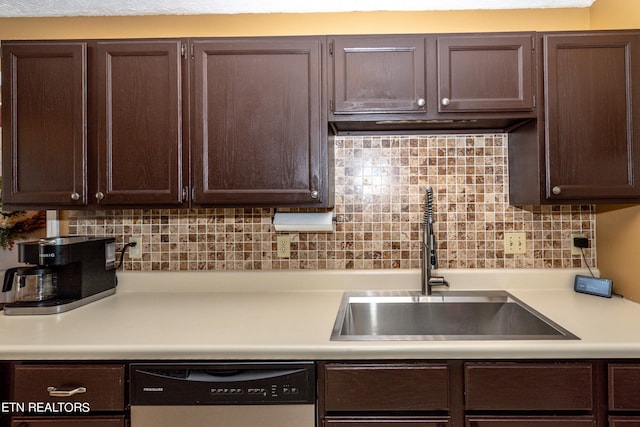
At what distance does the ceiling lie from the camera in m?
1.82

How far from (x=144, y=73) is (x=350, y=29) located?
978 mm

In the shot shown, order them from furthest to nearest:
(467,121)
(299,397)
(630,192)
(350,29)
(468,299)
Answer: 1. (350,29)
2. (468,299)
3. (467,121)
4. (630,192)
5. (299,397)

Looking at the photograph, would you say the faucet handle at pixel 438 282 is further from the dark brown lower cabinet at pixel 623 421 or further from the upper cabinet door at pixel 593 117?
the dark brown lower cabinet at pixel 623 421

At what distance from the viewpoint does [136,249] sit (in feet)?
6.35

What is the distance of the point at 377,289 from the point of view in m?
1.86

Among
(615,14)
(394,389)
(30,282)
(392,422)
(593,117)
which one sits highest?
(615,14)

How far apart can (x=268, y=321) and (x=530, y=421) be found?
89 centimetres

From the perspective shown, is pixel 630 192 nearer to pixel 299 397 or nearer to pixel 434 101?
pixel 434 101

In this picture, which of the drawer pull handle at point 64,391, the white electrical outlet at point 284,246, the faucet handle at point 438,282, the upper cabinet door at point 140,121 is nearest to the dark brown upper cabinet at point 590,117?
the faucet handle at point 438,282

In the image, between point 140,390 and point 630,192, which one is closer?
point 140,390

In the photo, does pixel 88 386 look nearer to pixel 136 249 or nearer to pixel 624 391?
pixel 136 249

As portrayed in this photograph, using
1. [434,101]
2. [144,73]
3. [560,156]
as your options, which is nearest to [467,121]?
[434,101]

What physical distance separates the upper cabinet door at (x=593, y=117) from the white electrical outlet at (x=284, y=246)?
3.79 feet

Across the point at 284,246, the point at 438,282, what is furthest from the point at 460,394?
the point at 284,246
